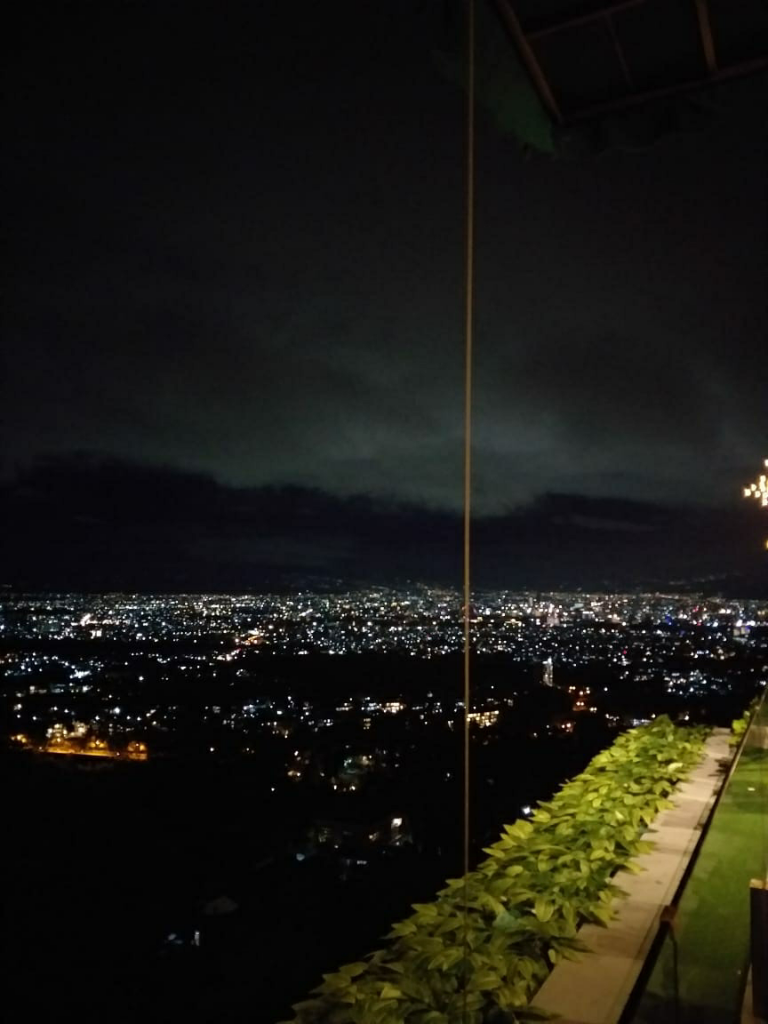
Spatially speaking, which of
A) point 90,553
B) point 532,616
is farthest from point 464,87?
point 90,553

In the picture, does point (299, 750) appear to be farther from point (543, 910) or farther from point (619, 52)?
point (619, 52)

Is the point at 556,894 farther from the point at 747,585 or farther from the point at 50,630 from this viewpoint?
the point at 50,630

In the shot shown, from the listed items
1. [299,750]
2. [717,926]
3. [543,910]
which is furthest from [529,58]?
[299,750]

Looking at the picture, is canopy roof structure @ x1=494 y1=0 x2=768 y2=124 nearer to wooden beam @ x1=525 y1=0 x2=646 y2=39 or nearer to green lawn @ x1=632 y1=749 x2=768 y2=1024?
wooden beam @ x1=525 y1=0 x2=646 y2=39

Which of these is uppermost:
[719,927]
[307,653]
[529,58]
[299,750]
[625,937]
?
[529,58]

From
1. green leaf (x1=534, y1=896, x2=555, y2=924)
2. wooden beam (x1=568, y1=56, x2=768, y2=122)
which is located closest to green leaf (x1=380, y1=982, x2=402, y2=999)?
green leaf (x1=534, y1=896, x2=555, y2=924)
